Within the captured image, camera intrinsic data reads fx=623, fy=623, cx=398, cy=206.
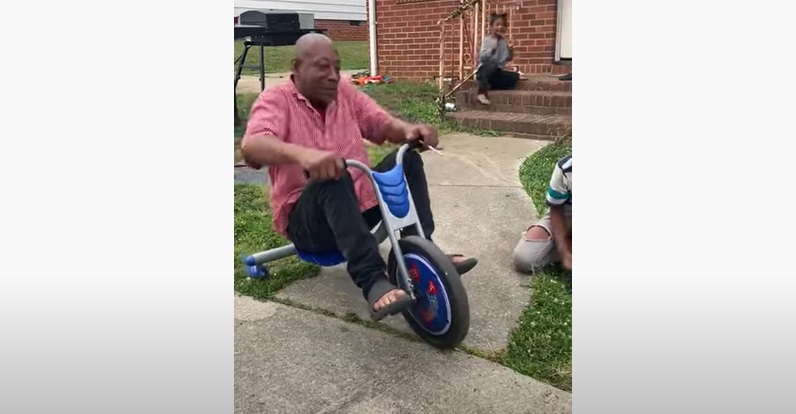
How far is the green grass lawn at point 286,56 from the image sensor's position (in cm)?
113

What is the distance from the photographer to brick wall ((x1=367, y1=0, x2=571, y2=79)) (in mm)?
1260

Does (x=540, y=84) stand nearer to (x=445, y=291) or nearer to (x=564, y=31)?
(x=564, y=31)

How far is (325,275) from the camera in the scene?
1.65 m

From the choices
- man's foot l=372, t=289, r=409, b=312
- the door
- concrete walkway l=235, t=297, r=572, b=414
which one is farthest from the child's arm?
concrete walkway l=235, t=297, r=572, b=414

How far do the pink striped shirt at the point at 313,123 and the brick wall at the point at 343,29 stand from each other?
0.29 feet

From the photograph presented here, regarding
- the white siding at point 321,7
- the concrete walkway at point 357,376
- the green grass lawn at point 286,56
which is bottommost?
the concrete walkway at point 357,376

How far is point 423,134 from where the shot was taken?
1.34 meters

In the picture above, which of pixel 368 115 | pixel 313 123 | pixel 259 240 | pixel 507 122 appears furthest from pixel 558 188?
pixel 259 240

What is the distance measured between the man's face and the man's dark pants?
0.69ft

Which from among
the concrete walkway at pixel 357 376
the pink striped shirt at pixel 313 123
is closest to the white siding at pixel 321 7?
the pink striped shirt at pixel 313 123

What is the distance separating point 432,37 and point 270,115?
42 centimetres

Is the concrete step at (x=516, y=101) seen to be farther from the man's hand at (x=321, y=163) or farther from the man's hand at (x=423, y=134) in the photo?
the man's hand at (x=321, y=163)
